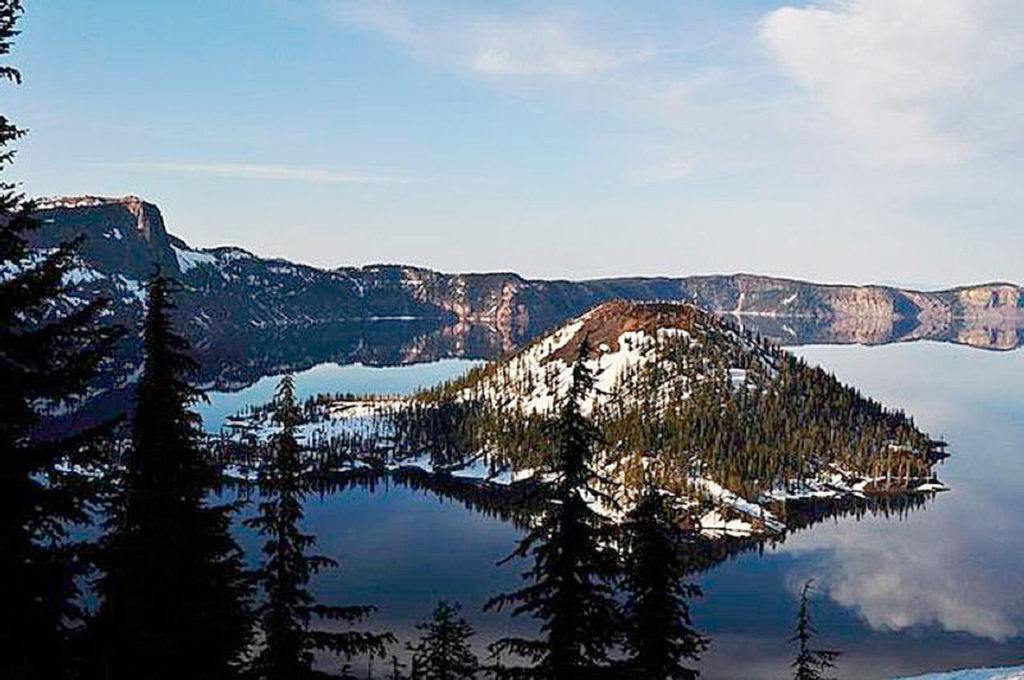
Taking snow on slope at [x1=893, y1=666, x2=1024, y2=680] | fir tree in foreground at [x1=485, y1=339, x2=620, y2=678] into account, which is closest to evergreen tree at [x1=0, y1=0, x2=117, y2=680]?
fir tree in foreground at [x1=485, y1=339, x2=620, y2=678]

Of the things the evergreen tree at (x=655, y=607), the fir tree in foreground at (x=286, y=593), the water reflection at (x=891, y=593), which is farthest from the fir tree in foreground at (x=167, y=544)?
the water reflection at (x=891, y=593)

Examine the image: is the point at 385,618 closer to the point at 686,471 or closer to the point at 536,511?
the point at 536,511

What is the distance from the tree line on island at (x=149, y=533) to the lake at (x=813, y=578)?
82.8 m

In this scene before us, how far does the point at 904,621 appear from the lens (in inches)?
4523

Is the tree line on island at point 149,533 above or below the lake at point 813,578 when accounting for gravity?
above

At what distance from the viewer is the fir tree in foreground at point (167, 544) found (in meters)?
19.1

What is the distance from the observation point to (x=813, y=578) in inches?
4473

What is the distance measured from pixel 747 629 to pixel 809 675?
78.3 m

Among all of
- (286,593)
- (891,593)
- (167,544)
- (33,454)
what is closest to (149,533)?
(167,544)

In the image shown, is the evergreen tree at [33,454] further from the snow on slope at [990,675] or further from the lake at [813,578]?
the lake at [813,578]

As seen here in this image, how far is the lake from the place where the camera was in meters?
105

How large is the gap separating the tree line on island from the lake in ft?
272

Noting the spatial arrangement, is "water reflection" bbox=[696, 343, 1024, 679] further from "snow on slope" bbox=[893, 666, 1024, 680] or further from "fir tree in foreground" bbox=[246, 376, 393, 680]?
"fir tree in foreground" bbox=[246, 376, 393, 680]

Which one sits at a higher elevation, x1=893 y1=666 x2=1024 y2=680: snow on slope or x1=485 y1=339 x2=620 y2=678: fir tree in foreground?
x1=485 y1=339 x2=620 y2=678: fir tree in foreground
